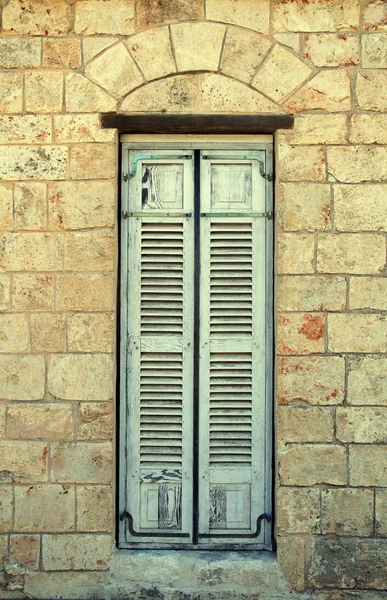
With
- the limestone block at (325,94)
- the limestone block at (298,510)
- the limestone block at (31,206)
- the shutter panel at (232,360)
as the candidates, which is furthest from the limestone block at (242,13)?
the limestone block at (298,510)

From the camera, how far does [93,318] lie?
3805mm

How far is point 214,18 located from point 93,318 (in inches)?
77.4

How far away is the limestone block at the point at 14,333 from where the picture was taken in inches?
150

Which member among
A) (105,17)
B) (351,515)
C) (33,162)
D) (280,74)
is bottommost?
(351,515)

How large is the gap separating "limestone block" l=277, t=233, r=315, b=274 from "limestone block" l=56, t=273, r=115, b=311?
104 cm

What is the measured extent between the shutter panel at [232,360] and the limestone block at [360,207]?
46cm

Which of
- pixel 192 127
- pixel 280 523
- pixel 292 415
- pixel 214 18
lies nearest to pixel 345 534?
pixel 280 523

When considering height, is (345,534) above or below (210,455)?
below

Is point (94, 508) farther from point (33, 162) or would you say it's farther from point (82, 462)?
point (33, 162)

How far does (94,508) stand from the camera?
378 cm

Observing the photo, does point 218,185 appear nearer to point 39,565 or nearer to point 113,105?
point 113,105

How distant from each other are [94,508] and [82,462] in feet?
0.93

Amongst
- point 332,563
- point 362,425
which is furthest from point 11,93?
A: point 332,563


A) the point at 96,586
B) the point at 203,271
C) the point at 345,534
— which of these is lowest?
the point at 96,586
